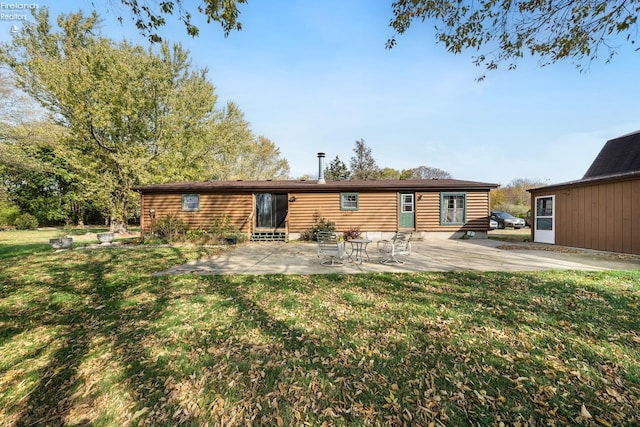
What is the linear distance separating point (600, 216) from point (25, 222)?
33488mm

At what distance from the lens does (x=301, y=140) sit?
852 inches

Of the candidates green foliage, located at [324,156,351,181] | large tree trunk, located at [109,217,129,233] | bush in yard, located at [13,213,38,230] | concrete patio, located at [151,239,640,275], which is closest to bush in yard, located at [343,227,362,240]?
concrete patio, located at [151,239,640,275]

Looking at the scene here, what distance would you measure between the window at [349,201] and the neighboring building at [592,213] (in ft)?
27.6

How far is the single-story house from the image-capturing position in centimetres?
1301

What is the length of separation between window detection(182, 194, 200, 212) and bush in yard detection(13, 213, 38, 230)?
15.7m

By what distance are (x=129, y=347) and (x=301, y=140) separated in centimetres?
2035

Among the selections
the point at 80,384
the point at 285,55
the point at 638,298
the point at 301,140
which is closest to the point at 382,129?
the point at 301,140

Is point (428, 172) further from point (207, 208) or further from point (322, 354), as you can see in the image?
point (322, 354)

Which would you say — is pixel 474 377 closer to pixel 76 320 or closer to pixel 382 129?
pixel 76 320

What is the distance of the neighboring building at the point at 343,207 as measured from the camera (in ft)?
42.7

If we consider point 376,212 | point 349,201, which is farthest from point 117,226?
point 376,212

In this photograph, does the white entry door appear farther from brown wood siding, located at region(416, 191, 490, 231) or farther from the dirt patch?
brown wood siding, located at region(416, 191, 490, 231)

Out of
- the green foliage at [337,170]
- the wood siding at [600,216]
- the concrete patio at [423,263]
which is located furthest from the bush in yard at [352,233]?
the green foliage at [337,170]

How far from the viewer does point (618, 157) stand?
14.3 m
